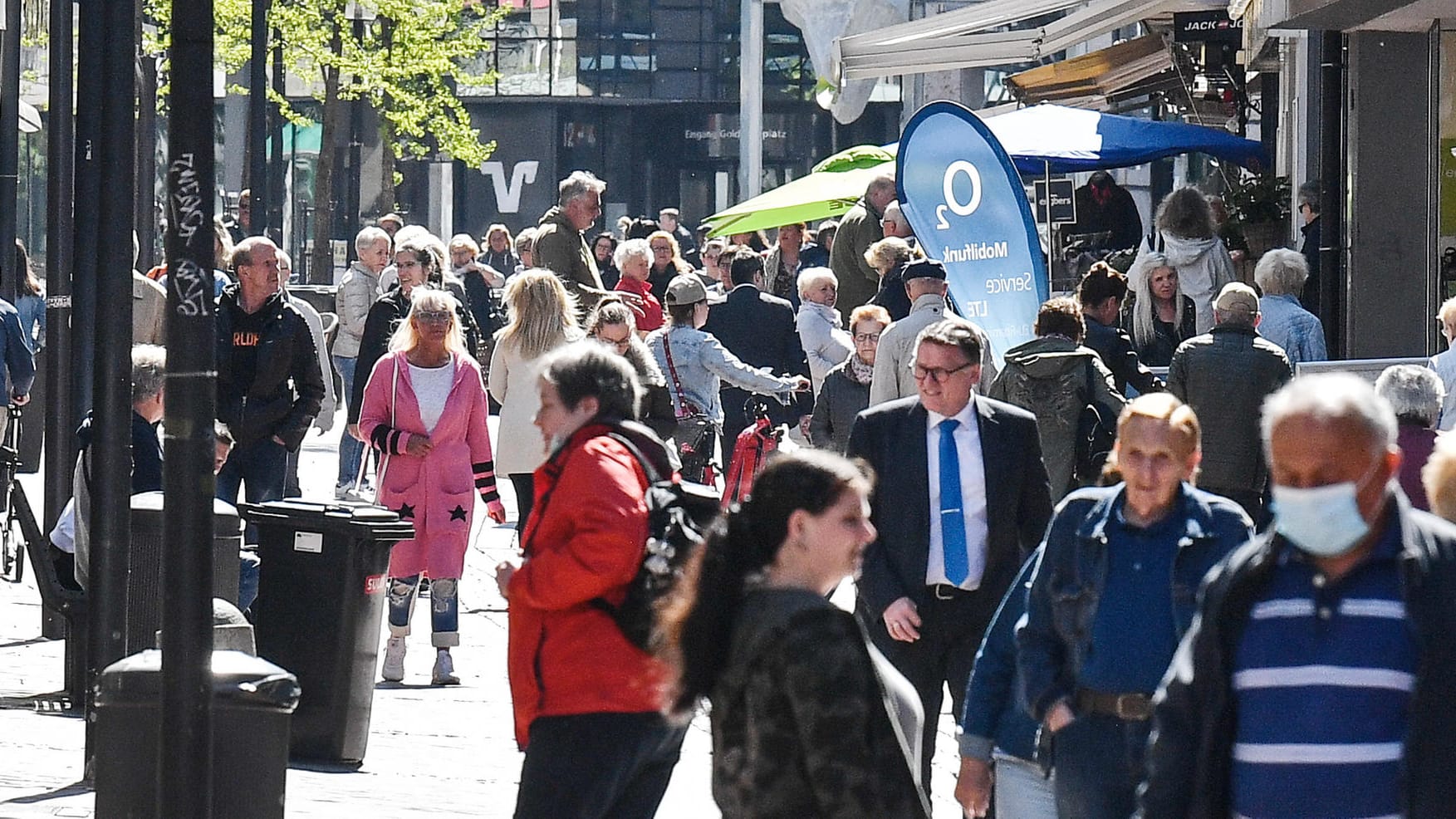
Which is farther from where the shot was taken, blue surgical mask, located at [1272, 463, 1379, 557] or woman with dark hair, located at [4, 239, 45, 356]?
woman with dark hair, located at [4, 239, 45, 356]

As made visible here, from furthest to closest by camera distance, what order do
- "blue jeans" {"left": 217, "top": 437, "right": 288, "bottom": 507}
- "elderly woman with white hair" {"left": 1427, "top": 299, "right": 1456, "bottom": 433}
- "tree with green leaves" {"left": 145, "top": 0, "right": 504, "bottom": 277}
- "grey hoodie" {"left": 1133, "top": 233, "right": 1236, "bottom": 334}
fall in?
"tree with green leaves" {"left": 145, "top": 0, "right": 504, "bottom": 277} < "grey hoodie" {"left": 1133, "top": 233, "right": 1236, "bottom": 334} < "blue jeans" {"left": 217, "top": 437, "right": 288, "bottom": 507} < "elderly woman with white hair" {"left": 1427, "top": 299, "right": 1456, "bottom": 433}

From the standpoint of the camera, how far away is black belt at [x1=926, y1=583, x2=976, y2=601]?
6953 mm

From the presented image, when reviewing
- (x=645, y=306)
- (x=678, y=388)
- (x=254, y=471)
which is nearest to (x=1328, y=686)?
(x=254, y=471)

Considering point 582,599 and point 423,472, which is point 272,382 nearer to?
point 423,472

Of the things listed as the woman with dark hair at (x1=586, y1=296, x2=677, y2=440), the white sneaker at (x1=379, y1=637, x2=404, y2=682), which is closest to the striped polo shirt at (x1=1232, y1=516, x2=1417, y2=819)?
the white sneaker at (x1=379, y1=637, x2=404, y2=682)

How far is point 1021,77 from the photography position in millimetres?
23500

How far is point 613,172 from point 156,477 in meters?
43.3

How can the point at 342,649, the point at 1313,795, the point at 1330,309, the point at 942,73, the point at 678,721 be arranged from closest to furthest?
the point at 1313,795 < the point at 678,721 < the point at 342,649 < the point at 1330,309 < the point at 942,73

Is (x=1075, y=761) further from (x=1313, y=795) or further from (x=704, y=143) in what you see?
(x=704, y=143)

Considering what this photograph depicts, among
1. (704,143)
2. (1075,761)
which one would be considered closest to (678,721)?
(1075,761)

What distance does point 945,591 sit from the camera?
6.96 metres

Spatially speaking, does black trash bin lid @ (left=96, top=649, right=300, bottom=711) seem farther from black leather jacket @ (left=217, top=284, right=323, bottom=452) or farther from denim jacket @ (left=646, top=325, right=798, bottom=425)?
denim jacket @ (left=646, top=325, right=798, bottom=425)

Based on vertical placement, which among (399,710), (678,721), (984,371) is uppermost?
(984,371)

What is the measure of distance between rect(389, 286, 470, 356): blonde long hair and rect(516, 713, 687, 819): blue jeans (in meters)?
4.97
